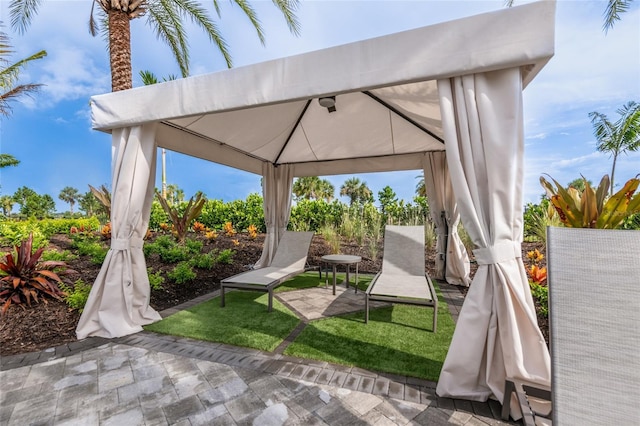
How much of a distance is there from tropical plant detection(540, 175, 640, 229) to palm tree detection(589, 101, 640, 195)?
1155 centimetres

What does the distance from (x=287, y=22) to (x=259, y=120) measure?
116 inches

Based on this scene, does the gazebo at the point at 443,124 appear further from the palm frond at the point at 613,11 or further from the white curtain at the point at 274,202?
the palm frond at the point at 613,11

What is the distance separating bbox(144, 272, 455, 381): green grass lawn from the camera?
2492mm

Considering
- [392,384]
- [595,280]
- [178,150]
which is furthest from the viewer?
[178,150]

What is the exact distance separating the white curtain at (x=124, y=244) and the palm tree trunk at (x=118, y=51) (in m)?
2.79

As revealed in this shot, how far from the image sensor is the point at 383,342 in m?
2.82

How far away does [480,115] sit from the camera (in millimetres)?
1995

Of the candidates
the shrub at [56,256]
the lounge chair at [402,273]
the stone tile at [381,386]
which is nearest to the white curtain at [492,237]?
the stone tile at [381,386]

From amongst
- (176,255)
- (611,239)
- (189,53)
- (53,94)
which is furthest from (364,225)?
(53,94)

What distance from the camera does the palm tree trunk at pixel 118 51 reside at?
5121 millimetres

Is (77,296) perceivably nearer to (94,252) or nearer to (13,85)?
(94,252)

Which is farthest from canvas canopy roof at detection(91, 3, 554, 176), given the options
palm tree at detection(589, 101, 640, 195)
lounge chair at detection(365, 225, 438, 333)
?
palm tree at detection(589, 101, 640, 195)

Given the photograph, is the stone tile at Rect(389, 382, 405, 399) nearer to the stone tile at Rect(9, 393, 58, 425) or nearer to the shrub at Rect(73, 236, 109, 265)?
the stone tile at Rect(9, 393, 58, 425)

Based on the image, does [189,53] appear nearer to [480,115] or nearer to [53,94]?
[53,94]
